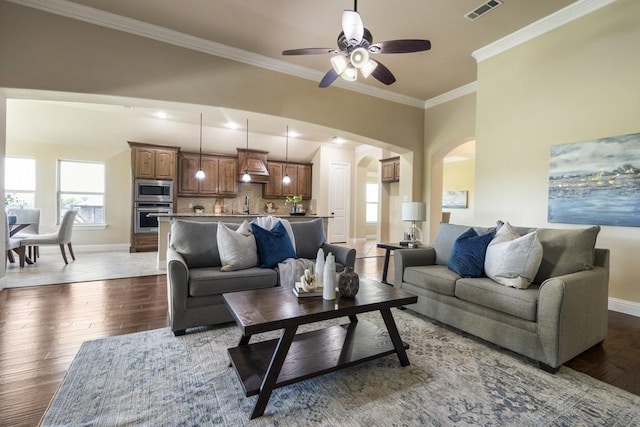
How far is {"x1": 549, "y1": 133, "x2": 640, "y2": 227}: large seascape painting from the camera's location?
2.94 m

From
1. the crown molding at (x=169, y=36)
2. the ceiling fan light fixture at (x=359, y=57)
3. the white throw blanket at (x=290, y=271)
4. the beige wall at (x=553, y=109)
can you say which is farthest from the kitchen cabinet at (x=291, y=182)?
the ceiling fan light fixture at (x=359, y=57)

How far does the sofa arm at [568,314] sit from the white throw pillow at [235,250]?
2441mm

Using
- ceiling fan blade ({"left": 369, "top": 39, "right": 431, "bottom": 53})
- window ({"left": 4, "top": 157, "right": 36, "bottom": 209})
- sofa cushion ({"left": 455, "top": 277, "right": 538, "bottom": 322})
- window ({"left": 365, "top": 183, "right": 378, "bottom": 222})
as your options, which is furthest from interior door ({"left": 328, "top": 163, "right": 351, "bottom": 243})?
window ({"left": 4, "top": 157, "right": 36, "bottom": 209})

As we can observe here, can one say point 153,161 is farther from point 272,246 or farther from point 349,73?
point 349,73

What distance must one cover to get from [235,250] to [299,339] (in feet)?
3.93

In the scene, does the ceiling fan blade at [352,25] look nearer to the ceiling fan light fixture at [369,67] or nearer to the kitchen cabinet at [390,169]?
the ceiling fan light fixture at [369,67]

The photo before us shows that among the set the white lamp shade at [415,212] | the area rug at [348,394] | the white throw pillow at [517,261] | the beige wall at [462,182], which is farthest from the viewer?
the beige wall at [462,182]

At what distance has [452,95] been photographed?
5.46 metres

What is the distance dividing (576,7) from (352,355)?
14.6ft

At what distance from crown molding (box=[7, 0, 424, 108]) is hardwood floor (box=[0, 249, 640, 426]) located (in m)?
3.27

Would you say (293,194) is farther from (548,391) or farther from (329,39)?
(548,391)

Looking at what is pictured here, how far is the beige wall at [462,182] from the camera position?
31.0 ft

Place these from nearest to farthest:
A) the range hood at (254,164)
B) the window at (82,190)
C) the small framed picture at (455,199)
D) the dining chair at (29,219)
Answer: the dining chair at (29,219)
the window at (82,190)
the range hood at (254,164)
the small framed picture at (455,199)

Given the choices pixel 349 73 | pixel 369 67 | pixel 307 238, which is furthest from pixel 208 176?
A: pixel 369 67
